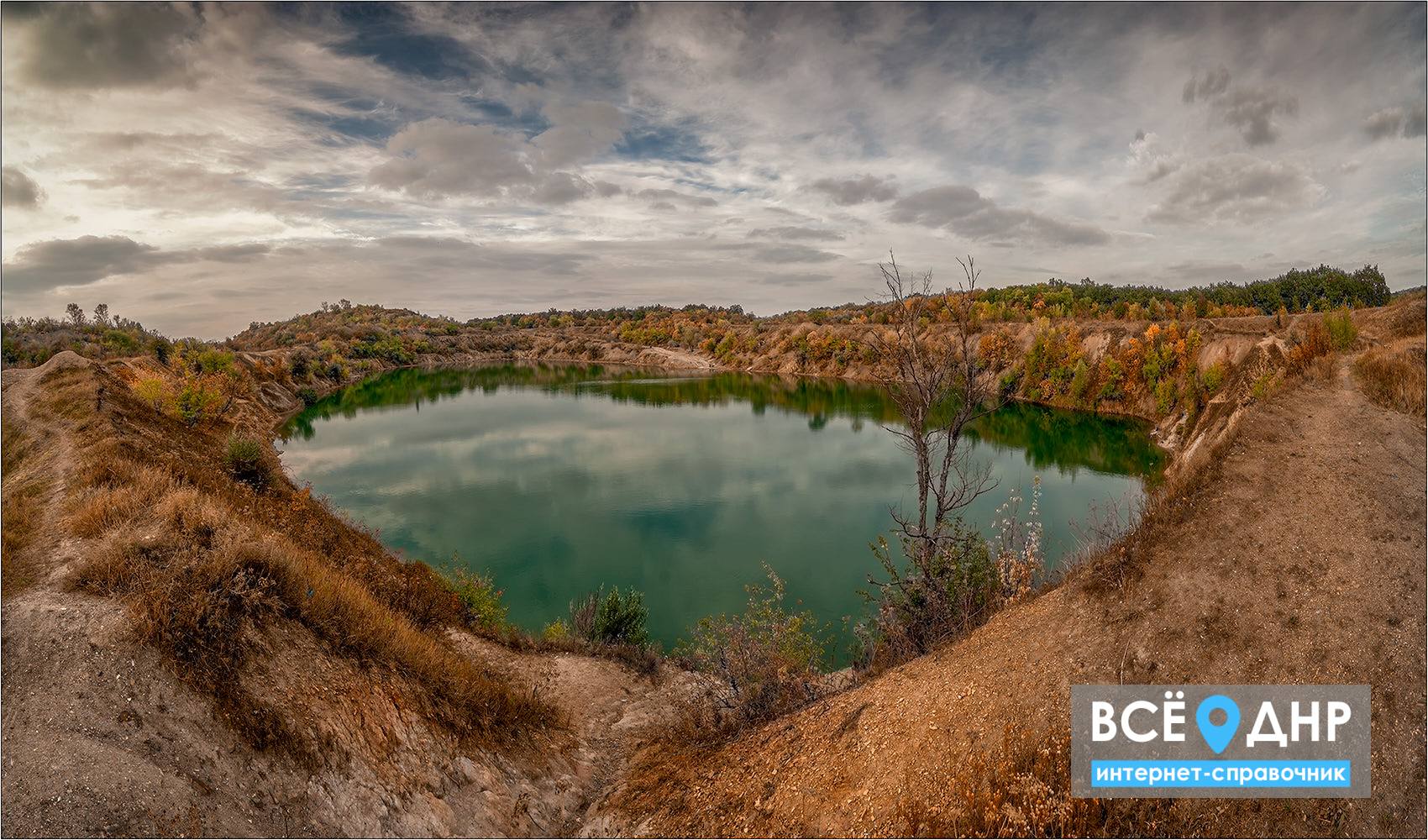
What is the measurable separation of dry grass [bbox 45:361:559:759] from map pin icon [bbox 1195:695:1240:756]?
910 centimetres

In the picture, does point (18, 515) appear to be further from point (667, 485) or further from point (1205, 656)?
point (667, 485)

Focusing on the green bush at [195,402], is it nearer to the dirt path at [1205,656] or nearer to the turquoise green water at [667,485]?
the turquoise green water at [667,485]

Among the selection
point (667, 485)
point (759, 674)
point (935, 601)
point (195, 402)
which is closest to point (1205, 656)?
point (935, 601)

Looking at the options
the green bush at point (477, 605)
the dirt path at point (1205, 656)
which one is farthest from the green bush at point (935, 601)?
the green bush at point (477, 605)

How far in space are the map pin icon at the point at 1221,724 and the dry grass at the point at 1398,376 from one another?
6.64m

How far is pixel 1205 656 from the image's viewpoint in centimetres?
703

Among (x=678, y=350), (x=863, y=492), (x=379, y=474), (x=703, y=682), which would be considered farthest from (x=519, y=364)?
(x=703, y=682)

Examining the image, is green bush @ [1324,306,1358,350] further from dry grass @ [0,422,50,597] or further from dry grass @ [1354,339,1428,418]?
dry grass @ [0,422,50,597]

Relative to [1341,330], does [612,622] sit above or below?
below

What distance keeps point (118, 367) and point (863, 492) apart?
3911 cm

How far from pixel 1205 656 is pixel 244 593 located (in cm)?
1196

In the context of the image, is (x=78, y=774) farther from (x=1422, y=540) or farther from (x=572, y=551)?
(x=572, y=551)

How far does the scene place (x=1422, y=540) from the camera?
24.7 feet

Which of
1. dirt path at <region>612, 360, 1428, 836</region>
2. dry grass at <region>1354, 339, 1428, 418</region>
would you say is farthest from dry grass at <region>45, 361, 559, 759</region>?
dry grass at <region>1354, 339, 1428, 418</region>
